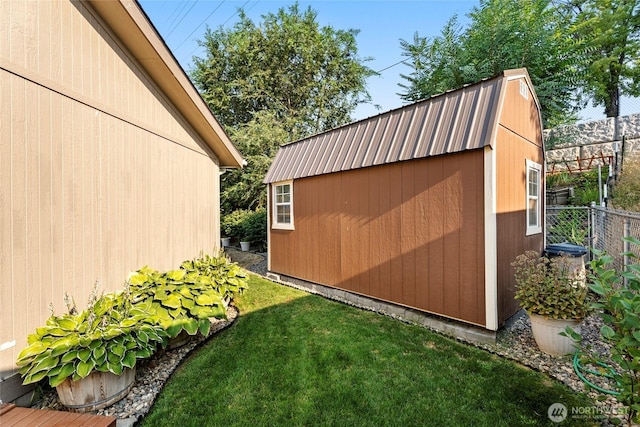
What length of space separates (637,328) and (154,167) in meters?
5.31

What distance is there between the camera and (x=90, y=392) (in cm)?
241

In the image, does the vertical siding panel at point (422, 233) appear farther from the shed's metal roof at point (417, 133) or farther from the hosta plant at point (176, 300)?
the hosta plant at point (176, 300)

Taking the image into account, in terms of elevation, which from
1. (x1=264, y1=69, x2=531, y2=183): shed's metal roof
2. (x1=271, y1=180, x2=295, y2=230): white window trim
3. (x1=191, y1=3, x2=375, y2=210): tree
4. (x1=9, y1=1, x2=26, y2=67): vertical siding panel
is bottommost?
(x1=271, y1=180, x2=295, y2=230): white window trim

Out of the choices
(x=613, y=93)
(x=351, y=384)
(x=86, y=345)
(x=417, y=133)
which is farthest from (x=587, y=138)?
(x=86, y=345)

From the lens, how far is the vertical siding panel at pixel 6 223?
243cm

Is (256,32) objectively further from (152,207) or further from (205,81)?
(152,207)

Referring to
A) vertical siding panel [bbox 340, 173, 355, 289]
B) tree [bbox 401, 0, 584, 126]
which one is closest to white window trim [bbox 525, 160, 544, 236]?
vertical siding panel [bbox 340, 173, 355, 289]

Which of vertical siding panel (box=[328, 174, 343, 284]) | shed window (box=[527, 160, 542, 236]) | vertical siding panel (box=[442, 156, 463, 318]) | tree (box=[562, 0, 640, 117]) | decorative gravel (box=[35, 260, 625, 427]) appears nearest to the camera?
decorative gravel (box=[35, 260, 625, 427])

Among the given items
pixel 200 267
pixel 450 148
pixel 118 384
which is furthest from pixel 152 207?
pixel 450 148

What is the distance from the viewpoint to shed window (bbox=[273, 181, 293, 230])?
6.57 meters

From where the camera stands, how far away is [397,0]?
26.5 ft

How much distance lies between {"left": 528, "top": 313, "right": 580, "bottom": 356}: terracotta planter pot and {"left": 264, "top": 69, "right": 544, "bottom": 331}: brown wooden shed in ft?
1.40

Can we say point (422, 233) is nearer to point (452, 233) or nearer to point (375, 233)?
point (452, 233)

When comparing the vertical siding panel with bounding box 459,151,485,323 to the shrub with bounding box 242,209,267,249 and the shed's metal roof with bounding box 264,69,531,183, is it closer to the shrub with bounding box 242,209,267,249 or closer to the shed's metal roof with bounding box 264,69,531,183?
the shed's metal roof with bounding box 264,69,531,183
